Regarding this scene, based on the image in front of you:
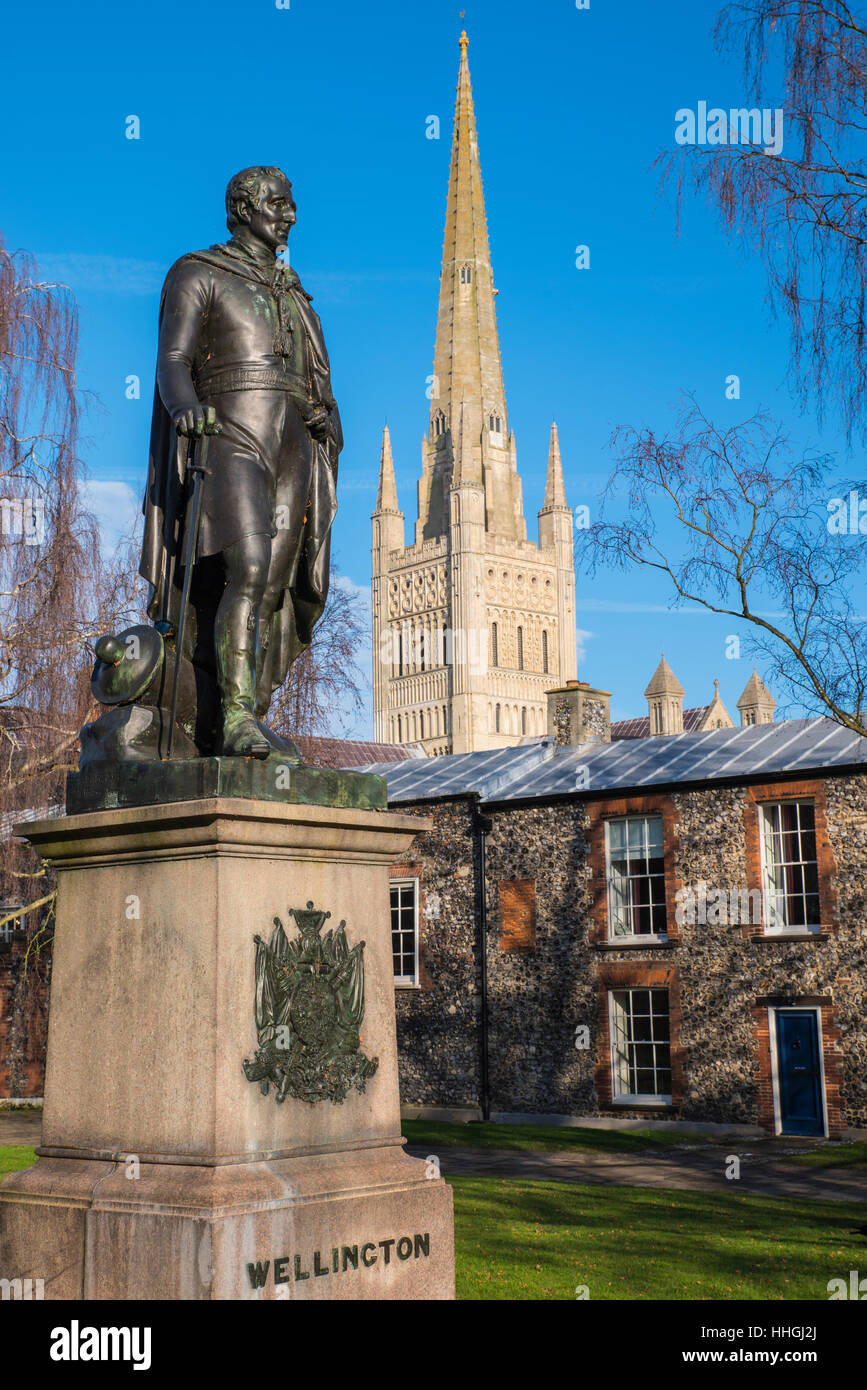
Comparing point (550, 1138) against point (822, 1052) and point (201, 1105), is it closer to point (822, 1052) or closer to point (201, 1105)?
point (822, 1052)

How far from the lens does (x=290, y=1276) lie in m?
5.20

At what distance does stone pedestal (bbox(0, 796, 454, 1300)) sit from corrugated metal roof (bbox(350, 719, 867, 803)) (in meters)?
18.5

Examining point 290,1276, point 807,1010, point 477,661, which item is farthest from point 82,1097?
point 477,661

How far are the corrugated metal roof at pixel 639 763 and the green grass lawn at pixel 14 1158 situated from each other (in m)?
11.1

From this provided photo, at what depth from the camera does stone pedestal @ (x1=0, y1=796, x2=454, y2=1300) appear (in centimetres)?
519

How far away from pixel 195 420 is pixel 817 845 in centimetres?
1949

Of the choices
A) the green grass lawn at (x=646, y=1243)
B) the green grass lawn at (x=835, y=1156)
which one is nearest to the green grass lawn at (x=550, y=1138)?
the green grass lawn at (x=835, y=1156)

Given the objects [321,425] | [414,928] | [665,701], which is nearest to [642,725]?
[665,701]

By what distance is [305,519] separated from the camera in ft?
21.9

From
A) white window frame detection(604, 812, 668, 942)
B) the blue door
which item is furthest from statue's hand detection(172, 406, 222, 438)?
white window frame detection(604, 812, 668, 942)

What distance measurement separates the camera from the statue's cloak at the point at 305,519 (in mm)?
6441

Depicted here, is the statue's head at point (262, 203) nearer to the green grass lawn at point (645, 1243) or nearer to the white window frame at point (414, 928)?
the green grass lawn at point (645, 1243)

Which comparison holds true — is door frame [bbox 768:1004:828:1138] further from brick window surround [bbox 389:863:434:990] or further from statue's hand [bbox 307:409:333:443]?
statue's hand [bbox 307:409:333:443]
